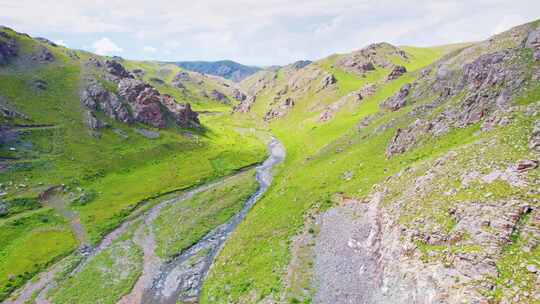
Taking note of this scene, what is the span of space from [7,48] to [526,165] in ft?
589

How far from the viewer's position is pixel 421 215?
1394 inches

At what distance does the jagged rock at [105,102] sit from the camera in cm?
12962

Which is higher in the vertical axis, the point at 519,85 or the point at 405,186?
the point at 519,85

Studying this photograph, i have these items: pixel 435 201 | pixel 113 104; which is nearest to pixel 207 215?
pixel 435 201

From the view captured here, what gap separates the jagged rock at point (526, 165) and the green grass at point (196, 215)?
4811cm

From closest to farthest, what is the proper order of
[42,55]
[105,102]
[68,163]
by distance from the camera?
[68,163]
[105,102]
[42,55]

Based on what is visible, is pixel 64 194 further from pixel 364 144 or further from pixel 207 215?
pixel 364 144

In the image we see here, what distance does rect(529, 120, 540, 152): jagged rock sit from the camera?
109 feet

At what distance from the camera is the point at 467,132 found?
4888cm

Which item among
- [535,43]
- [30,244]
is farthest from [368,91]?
[30,244]

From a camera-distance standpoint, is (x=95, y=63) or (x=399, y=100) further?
(x=95, y=63)

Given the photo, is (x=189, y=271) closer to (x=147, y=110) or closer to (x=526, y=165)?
(x=526, y=165)

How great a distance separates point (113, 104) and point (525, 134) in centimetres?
13400

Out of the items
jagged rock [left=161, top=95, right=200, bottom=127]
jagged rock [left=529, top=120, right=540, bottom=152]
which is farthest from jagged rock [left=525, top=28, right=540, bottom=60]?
jagged rock [left=161, top=95, right=200, bottom=127]
